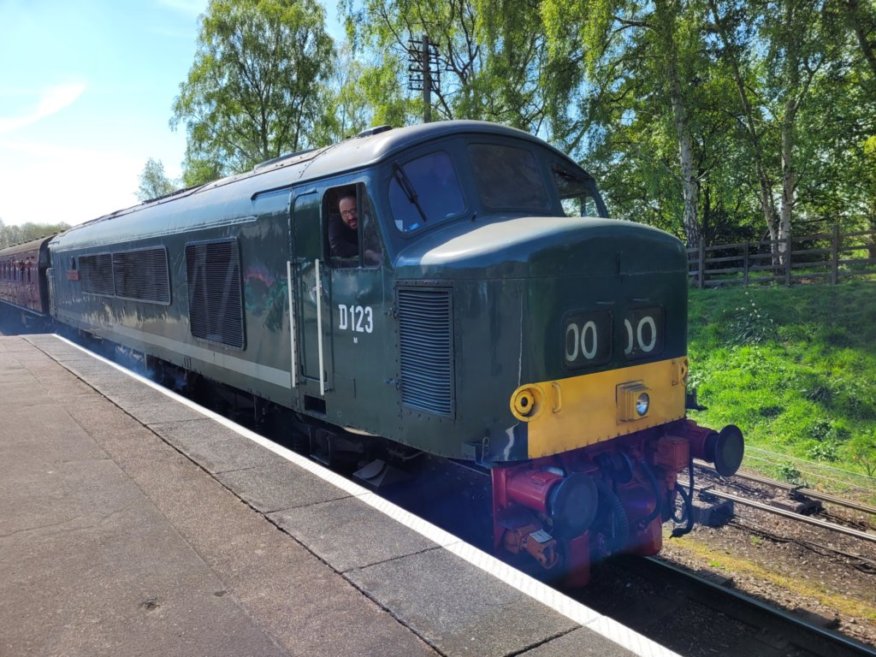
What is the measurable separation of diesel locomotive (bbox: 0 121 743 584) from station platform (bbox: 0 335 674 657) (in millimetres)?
652

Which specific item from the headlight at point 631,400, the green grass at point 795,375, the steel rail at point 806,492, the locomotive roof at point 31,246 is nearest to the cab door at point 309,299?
the headlight at point 631,400

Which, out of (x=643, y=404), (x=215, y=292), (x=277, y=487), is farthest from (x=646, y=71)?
(x=277, y=487)

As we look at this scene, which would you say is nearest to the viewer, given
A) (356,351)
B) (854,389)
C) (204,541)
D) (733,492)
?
(204,541)

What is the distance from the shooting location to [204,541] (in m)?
3.92

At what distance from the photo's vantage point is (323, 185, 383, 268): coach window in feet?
15.8

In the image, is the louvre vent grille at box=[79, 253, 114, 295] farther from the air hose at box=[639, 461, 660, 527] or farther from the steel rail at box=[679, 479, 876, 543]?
the steel rail at box=[679, 479, 876, 543]

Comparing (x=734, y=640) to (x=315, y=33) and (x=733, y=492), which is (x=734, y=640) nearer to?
(x=733, y=492)

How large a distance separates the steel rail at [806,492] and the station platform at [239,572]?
17.2 ft

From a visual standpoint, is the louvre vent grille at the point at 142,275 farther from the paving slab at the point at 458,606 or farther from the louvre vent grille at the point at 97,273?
the paving slab at the point at 458,606

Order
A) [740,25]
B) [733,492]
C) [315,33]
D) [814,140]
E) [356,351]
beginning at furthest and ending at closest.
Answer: [315,33] < [740,25] < [814,140] < [733,492] < [356,351]

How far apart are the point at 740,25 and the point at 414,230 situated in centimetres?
1661

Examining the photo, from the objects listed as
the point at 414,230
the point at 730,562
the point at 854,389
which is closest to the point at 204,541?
the point at 414,230

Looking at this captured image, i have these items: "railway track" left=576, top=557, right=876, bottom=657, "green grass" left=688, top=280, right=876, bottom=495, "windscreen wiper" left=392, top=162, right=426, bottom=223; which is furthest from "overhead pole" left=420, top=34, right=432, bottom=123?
"railway track" left=576, top=557, right=876, bottom=657

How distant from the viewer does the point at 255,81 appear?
2914cm
